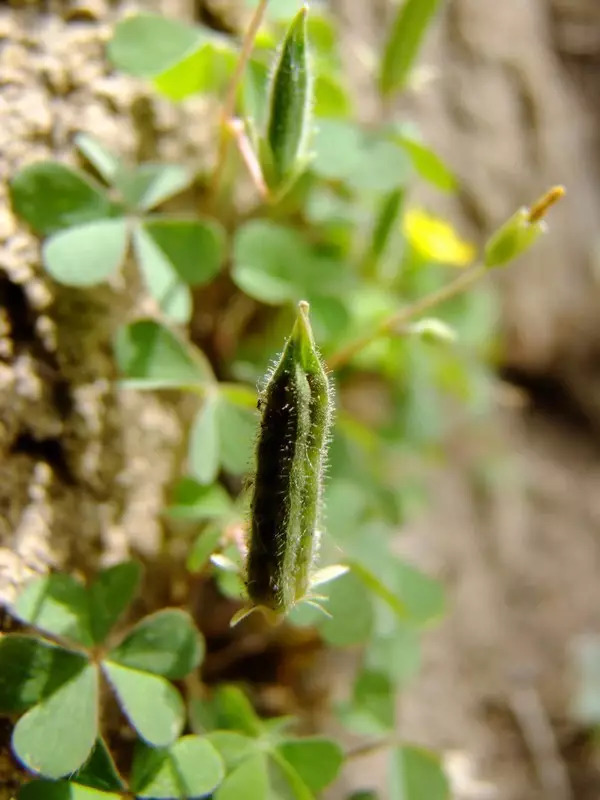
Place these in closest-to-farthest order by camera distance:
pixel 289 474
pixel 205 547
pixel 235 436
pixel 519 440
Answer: pixel 289 474
pixel 205 547
pixel 235 436
pixel 519 440

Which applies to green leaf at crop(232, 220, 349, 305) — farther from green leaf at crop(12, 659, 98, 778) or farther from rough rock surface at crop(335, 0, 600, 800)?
green leaf at crop(12, 659, 98, 778)

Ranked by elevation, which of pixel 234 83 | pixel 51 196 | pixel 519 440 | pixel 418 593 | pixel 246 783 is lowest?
pixel 519 440

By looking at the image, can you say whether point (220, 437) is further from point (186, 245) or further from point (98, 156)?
point (98, 156)

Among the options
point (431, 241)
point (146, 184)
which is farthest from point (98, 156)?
point (431, 241)

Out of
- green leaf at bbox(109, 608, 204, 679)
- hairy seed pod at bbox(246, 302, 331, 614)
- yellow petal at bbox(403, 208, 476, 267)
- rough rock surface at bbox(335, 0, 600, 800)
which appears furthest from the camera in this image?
rough rock surface at bbox(335, 0, 600, 800)

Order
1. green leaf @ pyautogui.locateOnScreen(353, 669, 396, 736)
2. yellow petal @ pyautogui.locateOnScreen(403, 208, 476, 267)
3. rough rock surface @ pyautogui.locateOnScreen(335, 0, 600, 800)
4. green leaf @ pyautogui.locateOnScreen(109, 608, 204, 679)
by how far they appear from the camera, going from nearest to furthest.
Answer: green leaf @ pyautogui.locateOnScreen(109, 608, 204, 679) < green leaf @ pyautogui.locateOnScreen(353, 669, 396, 736) < yellow petal @ pyautogui.locateOnScreen(403, 208, 476, 267) < rough rock surface @ pyautogui.locateOnScreen(335, 0, 600, 800)

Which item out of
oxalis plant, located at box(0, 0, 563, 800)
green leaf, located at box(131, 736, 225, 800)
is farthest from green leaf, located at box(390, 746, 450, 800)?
green leaf, located at box(131, 736, 225, 800)

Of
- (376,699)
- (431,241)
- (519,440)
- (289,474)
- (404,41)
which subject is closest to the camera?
(289,474)

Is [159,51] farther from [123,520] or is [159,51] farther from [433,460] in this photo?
[433,460]
